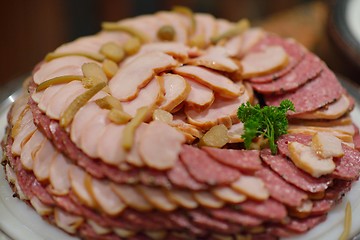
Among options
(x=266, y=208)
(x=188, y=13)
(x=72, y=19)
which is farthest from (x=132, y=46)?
(x=72, y=19)

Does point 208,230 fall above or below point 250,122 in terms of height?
below

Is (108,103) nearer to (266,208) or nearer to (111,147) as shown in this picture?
(111,147)

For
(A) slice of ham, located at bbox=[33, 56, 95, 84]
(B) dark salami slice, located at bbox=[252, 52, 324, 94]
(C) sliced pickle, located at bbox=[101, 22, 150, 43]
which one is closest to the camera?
(A) slice of ham, located at bbox=[33, 56, 95, 84]

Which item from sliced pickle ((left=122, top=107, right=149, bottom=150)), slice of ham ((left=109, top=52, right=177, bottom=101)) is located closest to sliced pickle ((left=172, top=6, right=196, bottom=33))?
slice of ham ((left=109, top=52, right=177, bottom=101))

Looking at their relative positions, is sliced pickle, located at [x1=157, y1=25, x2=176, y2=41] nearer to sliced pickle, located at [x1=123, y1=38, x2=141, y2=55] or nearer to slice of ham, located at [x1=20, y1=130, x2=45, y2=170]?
sliced pickle, located at [x1=123, y1=38, x2=141, y2=55]

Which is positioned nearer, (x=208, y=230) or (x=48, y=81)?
(x=208, y=230)

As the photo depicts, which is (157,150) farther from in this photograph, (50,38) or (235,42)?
(50,38)

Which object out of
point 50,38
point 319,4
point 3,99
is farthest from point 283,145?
point 50,38
